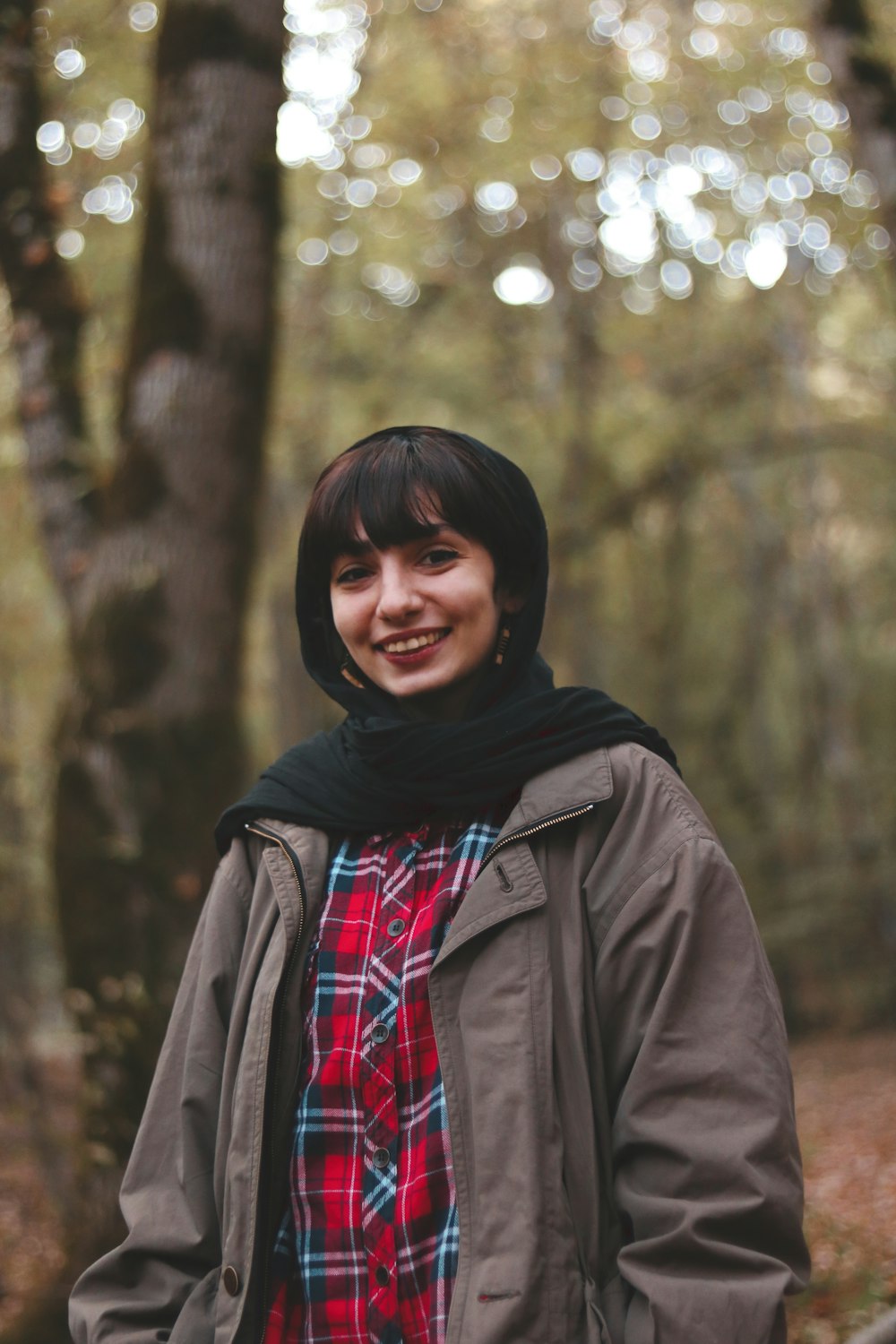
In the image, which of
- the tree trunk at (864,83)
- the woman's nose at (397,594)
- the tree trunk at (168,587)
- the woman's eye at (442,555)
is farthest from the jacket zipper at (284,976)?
the tree trunk at (864,83)

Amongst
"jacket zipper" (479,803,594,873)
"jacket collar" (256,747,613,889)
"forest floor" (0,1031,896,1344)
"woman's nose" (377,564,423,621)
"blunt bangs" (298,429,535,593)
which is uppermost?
"blunt bangs" (298,429,535,593)

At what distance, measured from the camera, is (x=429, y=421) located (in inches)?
495

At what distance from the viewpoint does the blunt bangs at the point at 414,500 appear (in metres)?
2.13

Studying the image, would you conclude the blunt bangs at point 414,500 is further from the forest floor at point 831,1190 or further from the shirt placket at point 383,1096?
the forest floor at point 831,1190

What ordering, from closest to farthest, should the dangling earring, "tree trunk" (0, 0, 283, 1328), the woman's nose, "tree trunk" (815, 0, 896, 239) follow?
Answer: 1. the woman's nose
2. the dangling earring
3. "tree trunk" (0, 0, 283, 1328)
4. "tree trunk" (815, 0, 896, 239)

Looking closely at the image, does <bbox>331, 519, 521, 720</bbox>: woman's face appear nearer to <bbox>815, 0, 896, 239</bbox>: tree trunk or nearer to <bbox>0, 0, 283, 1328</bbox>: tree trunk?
<bbox>0, 0, 283, 1328</bbox>: tree trunk

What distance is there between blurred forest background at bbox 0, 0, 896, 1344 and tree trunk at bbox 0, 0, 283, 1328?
1 centimetres

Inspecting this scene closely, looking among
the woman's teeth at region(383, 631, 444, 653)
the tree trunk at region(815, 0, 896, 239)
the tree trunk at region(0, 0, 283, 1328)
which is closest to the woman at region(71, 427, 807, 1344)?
the woman's teeth at region(383, 631, 444, 653)

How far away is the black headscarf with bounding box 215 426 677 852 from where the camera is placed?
205cm

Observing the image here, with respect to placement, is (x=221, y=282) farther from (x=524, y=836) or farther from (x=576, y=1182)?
(x=576, y=1182)

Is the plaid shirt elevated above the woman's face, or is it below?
below

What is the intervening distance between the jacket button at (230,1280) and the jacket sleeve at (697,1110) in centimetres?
60

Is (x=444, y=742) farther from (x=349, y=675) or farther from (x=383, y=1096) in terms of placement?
(x=383, y=1096)

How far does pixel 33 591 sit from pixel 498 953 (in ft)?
31.3
